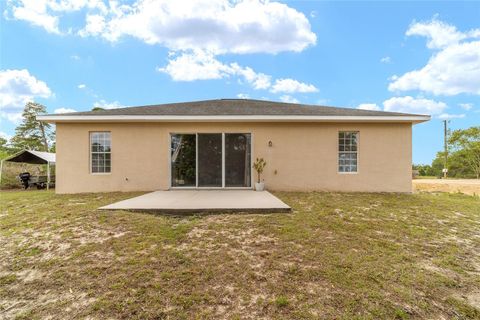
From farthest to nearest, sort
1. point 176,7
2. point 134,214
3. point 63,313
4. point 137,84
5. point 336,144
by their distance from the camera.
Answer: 1. point 137,84
2. point 176,7
3. point 336,144
4. point 134,214
5. point 63,313

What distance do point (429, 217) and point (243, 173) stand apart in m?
5.64

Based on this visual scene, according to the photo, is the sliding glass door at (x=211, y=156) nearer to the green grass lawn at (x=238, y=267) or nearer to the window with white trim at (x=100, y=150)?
the window with white trim at (x=100, y=150)

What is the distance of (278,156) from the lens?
28.9ft

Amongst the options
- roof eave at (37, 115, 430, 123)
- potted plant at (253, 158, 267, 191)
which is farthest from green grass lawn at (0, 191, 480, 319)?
roof eave at (37, 115, 430, 123)

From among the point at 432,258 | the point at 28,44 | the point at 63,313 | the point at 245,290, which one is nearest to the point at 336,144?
the point at 432,258

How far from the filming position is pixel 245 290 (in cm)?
258

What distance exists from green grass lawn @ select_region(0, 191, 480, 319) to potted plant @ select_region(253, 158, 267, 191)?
3.29 meters

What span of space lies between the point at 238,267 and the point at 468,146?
3603 centimetres

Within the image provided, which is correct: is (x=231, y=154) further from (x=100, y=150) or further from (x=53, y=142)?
(x=53, y=142)

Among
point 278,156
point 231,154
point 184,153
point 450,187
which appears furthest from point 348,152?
point 450,187

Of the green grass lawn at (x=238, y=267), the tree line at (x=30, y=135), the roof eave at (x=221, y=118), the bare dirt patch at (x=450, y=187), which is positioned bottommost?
the bare dirt patch at (x=450, y=187)

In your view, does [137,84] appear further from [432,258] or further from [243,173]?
[432,258]

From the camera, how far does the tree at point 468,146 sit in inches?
1033

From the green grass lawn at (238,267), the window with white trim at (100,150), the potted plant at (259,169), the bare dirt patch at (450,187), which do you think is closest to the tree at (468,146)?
the bare dirt patch at (450,187)
